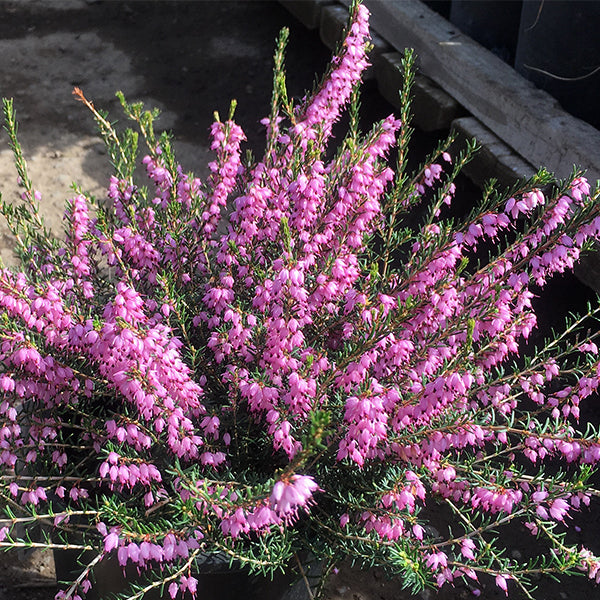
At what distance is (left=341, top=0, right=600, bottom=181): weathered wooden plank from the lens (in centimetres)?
361

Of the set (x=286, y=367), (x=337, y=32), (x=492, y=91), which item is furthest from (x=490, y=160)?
(x=286, y=367)

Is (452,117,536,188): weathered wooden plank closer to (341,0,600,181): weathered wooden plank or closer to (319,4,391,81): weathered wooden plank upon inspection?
(341,0,600,181): weathered wooden plank

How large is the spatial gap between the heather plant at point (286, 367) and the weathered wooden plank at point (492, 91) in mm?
1628

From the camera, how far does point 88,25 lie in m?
6.66

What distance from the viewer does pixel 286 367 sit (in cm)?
186

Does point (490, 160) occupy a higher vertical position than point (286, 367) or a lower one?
lower

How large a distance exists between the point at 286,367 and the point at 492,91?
2.70 meters

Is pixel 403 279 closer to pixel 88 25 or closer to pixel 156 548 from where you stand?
pixel 156 548

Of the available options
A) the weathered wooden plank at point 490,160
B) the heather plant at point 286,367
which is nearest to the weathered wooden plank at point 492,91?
the weathered wooden plank at point 490,160

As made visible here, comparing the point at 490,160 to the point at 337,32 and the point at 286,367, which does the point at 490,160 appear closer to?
the point at 337,32

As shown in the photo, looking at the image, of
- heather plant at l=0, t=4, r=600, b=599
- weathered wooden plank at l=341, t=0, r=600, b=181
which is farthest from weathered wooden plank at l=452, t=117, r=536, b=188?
heather plant at l=0, t=4, r=600, b=599

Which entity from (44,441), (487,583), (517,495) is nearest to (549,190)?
(487,583)

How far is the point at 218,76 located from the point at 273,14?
1.03 metres

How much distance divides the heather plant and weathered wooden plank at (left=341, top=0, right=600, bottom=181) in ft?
5.34
